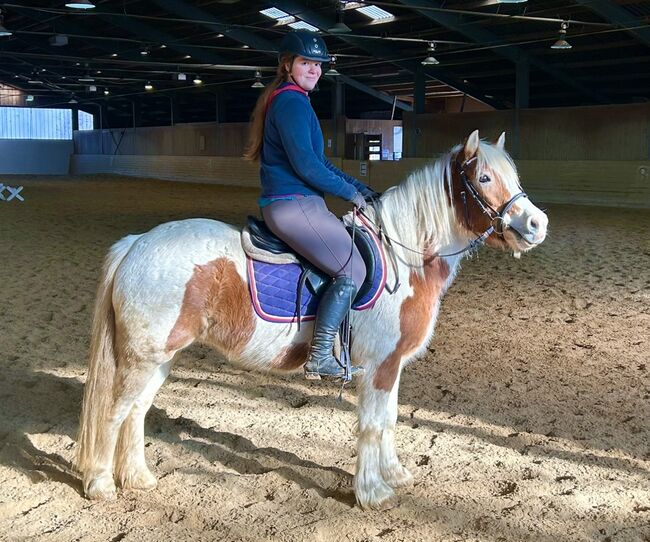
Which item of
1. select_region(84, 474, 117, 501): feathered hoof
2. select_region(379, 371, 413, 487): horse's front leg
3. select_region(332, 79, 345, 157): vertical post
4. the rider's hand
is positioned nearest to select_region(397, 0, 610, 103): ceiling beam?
select_region(332, 79, 345, 157): vertical post

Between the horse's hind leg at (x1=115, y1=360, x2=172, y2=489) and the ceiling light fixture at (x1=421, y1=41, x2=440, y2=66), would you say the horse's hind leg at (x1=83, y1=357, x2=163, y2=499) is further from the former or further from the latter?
the ceiling light fixture at (x1=421, y1=41, x2=440, y2=66)

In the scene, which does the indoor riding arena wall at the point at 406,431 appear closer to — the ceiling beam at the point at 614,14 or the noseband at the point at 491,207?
the noseband at the point at 491,207

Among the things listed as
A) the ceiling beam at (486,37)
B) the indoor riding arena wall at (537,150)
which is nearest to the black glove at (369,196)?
the ceiling beam at (486,37)

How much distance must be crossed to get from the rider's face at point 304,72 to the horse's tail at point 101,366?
1002 millimetres

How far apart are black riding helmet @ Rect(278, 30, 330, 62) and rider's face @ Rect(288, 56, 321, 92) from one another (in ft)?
0.12

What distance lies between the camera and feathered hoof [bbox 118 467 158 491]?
9.85 feet

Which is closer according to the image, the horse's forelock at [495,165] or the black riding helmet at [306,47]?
the black riding helmet at [306,47]

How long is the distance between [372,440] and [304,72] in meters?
1.58

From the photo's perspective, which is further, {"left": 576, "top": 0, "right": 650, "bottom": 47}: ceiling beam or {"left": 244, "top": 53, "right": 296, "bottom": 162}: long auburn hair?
{"left": 576, "top": 0, "right": 650, "bottom": 47}: ceiling beam

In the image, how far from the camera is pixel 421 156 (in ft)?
70.0

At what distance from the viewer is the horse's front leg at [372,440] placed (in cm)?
288

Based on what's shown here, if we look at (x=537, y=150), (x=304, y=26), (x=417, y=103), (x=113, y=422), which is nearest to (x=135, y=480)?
(x=113, y=422)

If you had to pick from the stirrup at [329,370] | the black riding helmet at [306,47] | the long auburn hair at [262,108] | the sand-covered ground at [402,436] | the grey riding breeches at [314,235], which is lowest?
the sand-covered ground at [402,436]

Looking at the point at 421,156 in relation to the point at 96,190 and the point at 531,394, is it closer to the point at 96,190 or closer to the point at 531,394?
the point at 96,190
